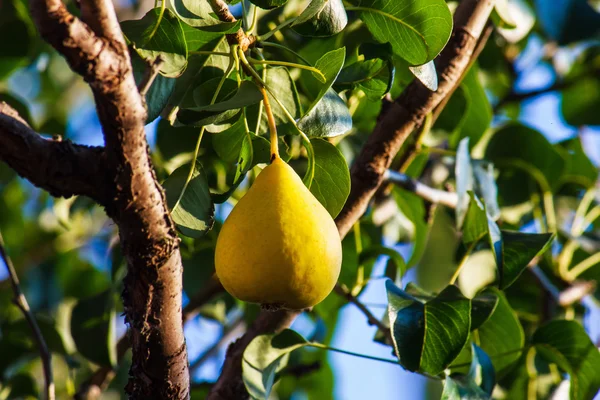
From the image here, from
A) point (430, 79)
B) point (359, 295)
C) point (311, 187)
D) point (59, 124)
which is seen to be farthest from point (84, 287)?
point (430, 79)

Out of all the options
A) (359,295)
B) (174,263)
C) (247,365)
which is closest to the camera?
(174,263)

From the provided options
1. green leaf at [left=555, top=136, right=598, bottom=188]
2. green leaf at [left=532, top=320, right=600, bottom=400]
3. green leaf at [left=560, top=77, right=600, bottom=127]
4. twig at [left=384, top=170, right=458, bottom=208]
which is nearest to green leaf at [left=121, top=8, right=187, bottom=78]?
twig at [left=384, top=170, right=458, bottom=208]

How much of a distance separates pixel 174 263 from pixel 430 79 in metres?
0.45

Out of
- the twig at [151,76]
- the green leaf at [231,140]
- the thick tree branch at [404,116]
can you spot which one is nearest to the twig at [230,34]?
the green leaf at [231,140]

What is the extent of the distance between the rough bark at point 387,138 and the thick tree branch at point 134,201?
37 centimetres

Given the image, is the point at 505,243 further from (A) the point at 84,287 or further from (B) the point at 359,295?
(A) the point at 84,287

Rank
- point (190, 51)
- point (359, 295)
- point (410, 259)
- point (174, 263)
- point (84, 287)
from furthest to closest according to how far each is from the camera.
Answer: point (84, 287), point (410, 259), point (359, 295), point (190, 51), point (174, 263)

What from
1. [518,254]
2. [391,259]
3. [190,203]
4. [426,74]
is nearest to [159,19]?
[190,203]

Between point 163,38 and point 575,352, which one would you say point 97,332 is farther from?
point 575,352

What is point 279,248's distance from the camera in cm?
77

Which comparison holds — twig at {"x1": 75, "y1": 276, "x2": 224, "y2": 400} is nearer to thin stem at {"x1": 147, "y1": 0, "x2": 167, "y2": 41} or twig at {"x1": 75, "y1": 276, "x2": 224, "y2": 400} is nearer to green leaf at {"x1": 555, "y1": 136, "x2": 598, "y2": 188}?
thin stem at {"x1": 147, "y1": 0, "x2": 167, "y2": 41}

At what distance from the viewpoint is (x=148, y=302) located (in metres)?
0.75

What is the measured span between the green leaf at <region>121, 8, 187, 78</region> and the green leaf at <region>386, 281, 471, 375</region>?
0.43 metres

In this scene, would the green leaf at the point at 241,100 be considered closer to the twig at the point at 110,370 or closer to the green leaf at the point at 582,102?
the twig at the point at 110,370
